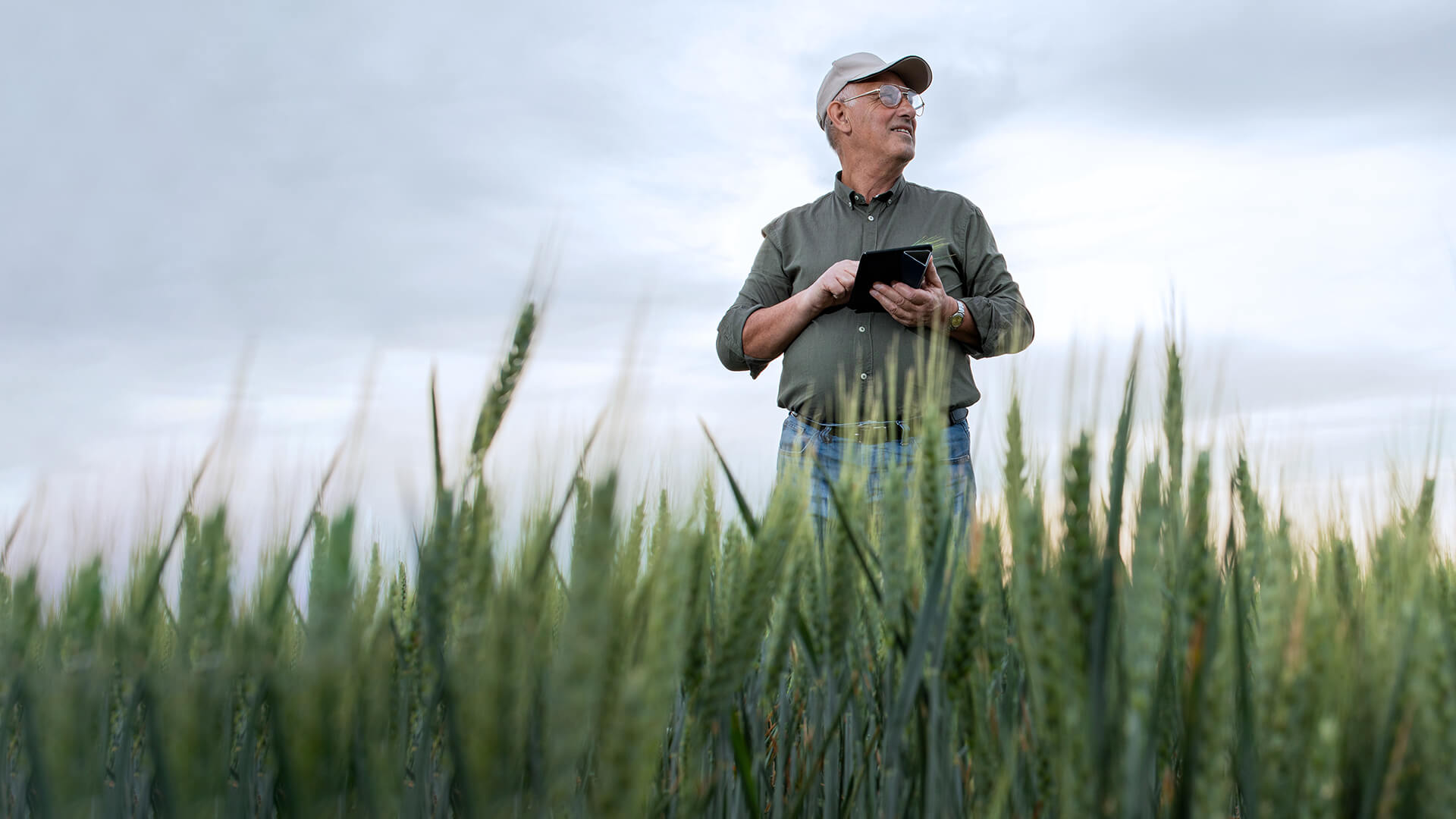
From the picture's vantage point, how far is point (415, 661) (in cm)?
112

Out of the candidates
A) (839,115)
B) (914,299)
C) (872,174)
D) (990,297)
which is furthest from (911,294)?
(839,115)

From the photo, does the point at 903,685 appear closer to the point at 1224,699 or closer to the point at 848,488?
the point at 1224,699

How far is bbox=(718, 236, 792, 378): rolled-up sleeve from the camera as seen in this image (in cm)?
416

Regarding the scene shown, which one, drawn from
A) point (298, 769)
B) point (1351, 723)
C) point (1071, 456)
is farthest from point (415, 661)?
point (1351, 723)

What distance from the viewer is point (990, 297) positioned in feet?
13.0

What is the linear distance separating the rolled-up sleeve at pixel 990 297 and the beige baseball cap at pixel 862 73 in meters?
0.66

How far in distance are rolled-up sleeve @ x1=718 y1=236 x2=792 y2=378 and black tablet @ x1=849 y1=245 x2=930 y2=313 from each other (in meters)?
0.82

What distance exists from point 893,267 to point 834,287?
0.26 m

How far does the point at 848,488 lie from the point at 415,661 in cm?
55

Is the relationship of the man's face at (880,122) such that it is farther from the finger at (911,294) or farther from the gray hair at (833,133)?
the finger at (911,294)

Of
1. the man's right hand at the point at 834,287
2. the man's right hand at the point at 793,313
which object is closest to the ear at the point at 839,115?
the man's right hand at the point at 793,313

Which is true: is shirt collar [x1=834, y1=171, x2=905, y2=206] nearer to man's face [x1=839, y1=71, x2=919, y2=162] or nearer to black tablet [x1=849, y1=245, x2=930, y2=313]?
man's face [x1=839, y1=71, x2=919, y2=162]

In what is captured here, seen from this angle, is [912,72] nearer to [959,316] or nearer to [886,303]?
[959,316]

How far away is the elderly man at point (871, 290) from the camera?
11.8 ft
